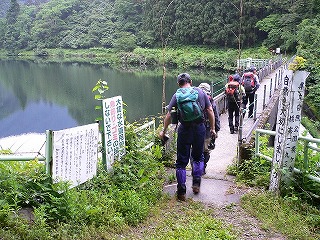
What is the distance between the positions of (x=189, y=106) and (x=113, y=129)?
0.92 meters

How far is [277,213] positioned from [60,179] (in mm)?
2271

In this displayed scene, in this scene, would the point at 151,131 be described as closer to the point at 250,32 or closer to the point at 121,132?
the point at 121,132

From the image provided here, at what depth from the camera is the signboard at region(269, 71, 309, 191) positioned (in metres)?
3.89

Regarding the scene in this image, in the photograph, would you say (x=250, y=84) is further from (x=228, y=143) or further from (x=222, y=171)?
(x=222, y=171)

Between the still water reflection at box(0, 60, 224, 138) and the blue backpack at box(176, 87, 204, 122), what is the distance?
15.3 metres

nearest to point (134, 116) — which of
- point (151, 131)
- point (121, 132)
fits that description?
point (151, 131)

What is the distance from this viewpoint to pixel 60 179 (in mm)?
3230

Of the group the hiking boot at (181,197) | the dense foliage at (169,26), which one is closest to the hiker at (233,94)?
the dense foliage at (169,26)

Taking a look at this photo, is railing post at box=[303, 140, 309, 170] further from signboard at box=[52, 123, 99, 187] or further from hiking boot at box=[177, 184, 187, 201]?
signboard at box=[52, 123, 99, 187]

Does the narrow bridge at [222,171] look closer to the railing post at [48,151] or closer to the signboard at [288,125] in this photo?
the signboard at [288,125]

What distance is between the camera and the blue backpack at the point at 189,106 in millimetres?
3930

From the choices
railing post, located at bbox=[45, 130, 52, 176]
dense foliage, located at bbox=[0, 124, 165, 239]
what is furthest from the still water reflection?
railing post, located at bbox=[45, 130, 52, 176]

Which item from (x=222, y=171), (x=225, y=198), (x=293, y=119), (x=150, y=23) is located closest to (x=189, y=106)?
(x=293, y=119)

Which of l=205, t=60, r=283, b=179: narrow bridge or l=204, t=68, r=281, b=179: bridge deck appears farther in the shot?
l=204, t=68, r=281, b=179: bridge deck
